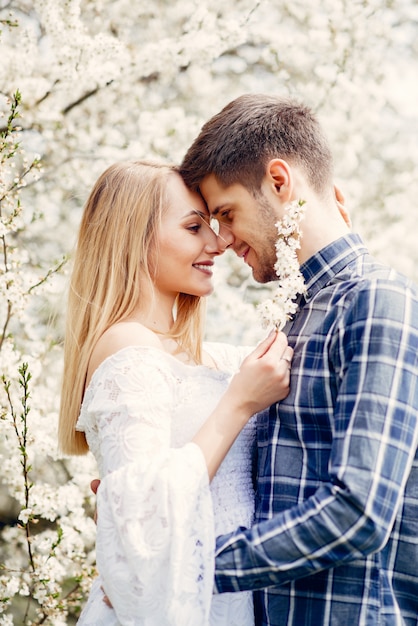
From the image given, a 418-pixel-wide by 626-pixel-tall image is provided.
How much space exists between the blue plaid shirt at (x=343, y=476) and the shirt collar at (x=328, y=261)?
0.19 feet

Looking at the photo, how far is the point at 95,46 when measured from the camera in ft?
13.0

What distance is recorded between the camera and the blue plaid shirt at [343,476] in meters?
1.48

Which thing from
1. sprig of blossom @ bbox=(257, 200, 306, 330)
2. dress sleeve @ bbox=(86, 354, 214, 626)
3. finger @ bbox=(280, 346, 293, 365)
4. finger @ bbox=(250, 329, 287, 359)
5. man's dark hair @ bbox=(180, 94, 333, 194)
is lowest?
dress sleeve @ bbox=(86, 354, 214, 626)

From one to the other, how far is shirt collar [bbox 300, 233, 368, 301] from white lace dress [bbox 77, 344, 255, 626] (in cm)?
44

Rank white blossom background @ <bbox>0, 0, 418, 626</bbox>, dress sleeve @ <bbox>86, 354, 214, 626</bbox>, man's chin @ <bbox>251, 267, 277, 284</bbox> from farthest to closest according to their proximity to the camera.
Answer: white blossom background @ <bbox>0, 0, 418, 626</bbox>
man's chin @ <bbox>251, 267, 277, 284</bbox>
dress sleeve @ <bbox>86, 354, 214, 626</bbox>

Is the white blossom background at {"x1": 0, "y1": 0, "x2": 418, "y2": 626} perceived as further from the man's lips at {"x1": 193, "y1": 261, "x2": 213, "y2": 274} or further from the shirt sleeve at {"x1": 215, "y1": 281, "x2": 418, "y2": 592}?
the shirt sleeve at {"x1": 215, "y1": 281, "x2": 418, "y2": 592}

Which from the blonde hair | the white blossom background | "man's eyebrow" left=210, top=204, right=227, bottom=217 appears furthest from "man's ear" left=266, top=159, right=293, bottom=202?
the white blossom background

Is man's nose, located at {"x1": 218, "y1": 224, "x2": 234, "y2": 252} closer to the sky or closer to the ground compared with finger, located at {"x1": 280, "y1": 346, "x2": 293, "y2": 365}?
closer to the sky

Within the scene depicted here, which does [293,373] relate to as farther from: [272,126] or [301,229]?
[272,126]

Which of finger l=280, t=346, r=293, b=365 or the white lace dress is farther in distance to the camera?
finger l=280, t=346, r=293, b=365

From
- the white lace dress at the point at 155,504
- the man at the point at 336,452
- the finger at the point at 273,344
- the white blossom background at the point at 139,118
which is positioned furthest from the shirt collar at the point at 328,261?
the white blossom background at the point at 139,118

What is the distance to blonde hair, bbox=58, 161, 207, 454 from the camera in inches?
87.0

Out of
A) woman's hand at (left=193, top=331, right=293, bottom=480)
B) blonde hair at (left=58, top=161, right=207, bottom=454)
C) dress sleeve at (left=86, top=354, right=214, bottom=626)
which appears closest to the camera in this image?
dress sleeve at (left=86, top=354, right=214, bottom=626)

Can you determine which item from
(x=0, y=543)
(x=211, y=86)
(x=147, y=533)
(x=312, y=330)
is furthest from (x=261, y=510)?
(x=211, y=86)
